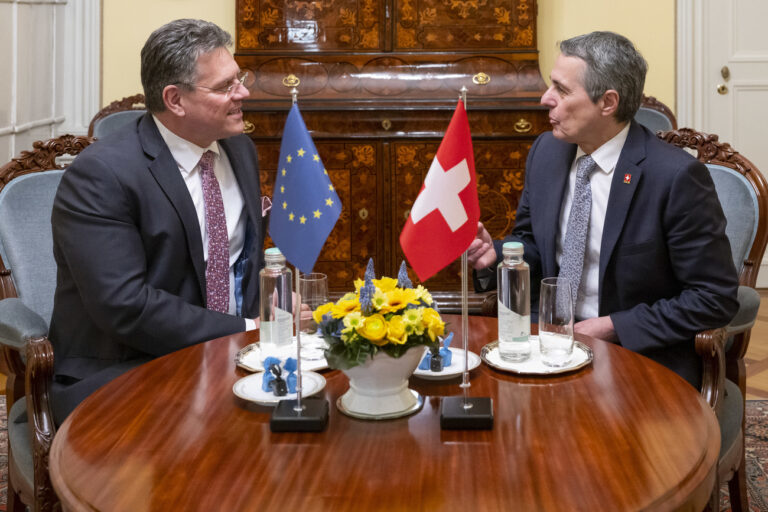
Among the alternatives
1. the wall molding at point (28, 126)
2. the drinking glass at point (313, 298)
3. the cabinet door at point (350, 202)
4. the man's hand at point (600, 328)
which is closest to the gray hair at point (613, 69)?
the man's hand at point (600, 328)

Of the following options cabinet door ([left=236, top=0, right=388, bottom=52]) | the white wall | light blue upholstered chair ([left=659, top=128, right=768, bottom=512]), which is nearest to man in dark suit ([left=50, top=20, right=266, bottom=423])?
light blue upholstered chair ([left=659, top=128, right=768, bottom=512])

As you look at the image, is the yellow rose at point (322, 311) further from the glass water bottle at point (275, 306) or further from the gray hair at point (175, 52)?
the gray hair at point (175, 52)

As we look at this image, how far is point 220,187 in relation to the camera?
2.27 metres

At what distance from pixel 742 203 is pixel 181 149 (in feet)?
4.85

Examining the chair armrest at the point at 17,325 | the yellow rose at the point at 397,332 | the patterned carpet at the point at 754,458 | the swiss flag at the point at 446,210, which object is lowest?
the patterned carpet at the point at 754,458

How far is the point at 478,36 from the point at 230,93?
237 centimetres

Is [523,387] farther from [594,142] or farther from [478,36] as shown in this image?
[478,36]

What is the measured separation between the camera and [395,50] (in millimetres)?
4324

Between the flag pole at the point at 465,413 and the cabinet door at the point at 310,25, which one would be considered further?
the cabinet door at the point at 310,25

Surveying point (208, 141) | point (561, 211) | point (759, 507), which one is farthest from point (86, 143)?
point (759, 507)

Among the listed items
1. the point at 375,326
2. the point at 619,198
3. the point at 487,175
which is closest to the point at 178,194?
the point at 375,326

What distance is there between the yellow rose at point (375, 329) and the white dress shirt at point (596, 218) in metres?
1.06

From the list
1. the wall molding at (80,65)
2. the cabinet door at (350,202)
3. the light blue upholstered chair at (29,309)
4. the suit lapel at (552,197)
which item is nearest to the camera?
the light blue upholstered chair at (29,309)

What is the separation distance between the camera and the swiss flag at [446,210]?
137 centimetres
